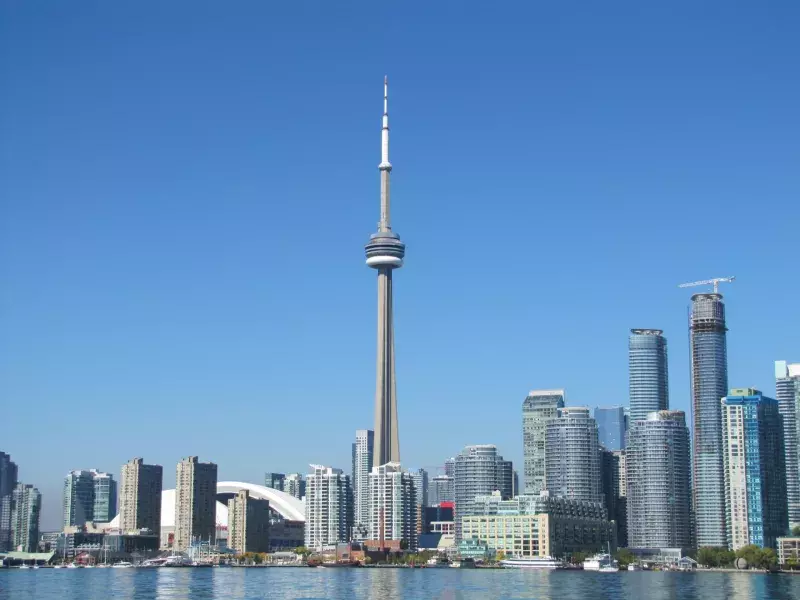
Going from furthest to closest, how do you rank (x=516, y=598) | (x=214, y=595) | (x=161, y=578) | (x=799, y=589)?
(x=161, y=578), (x=799, y=589), (x=214, y=595), (x=516, y=598)

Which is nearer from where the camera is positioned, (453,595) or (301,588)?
(453,595)

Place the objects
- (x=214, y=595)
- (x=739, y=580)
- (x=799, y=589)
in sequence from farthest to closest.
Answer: (x=739, y=580) → (x=799, y=589) → (x=214, y=595)

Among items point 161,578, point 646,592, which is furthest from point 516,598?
point 161,578

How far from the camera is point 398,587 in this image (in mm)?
153125

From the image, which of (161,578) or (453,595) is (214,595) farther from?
(161,578)

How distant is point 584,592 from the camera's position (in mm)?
141625

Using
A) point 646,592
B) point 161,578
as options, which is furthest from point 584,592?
point 161,578

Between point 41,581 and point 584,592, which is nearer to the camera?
point 584,592

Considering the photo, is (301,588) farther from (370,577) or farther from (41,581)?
(41,581)

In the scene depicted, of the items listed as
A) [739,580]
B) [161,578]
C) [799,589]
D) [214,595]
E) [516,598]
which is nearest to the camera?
[516,598]

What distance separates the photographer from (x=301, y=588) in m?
152

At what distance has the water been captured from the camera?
445 ft

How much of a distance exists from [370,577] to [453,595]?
55.4 m

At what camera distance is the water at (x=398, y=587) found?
135750 millimetres
